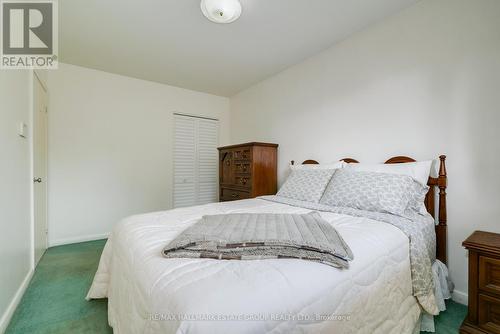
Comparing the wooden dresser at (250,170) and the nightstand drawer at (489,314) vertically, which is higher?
the wooden dresser at (250,170)

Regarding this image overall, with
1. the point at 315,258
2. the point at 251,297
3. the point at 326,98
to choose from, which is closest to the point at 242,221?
the point at 315,258

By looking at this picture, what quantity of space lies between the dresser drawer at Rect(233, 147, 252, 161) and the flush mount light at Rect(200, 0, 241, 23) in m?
1.54

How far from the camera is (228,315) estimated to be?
60cm

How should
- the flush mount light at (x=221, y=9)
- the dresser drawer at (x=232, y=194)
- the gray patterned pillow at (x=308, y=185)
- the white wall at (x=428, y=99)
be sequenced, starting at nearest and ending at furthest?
1. the white wall at (x=428, y=99)
2. the flush mount light at (x=221, y=9)
3. the gray patterned pillow at (x=308, y=185)
4. the dresser drawer at (x=232, y=194)

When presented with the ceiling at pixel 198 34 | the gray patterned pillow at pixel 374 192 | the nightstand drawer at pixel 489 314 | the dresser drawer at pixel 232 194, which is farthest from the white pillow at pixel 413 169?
the dresser drawer at pixel 232 194

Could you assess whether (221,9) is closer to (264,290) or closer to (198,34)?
(198,34)

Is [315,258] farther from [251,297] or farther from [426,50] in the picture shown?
[426,50]

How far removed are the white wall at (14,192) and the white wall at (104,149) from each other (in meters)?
0.96

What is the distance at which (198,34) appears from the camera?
2.32 meters

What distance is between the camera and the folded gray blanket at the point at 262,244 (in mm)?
892

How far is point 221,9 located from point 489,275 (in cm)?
246

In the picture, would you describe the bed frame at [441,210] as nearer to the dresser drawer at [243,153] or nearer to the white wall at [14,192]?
the dresser drawer at [243,153]

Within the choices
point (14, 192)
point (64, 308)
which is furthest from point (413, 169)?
point (14, 192)

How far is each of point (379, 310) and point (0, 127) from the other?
2478mm
